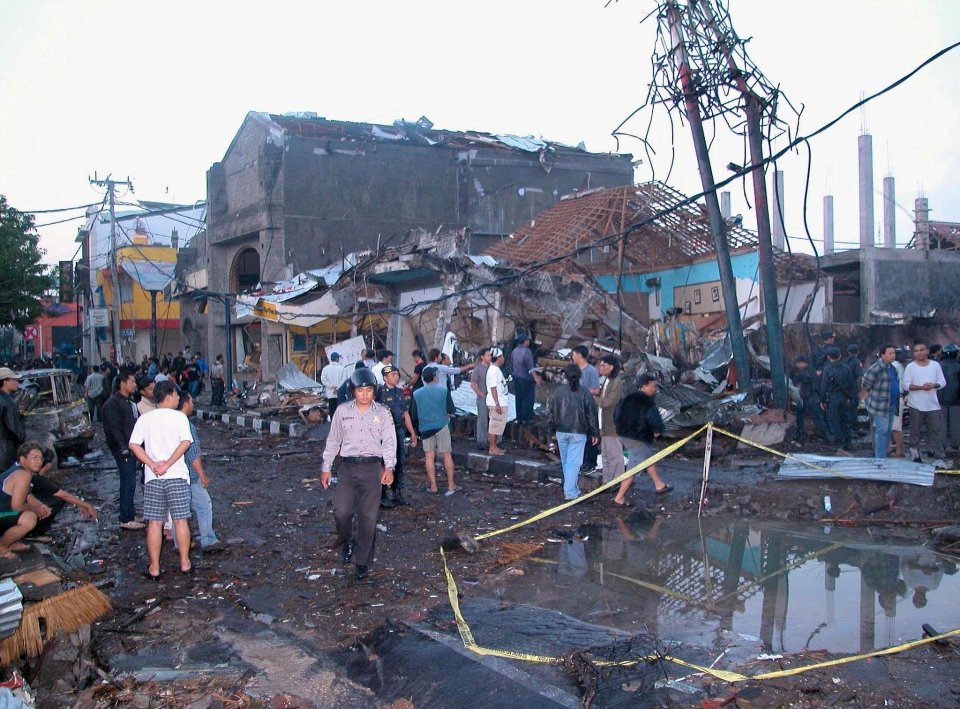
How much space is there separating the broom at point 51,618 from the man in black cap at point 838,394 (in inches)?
395

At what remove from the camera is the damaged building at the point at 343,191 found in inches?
1131

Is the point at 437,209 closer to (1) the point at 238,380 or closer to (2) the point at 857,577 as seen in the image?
(1) the point at 238,380

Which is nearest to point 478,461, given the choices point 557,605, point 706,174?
point 706,174

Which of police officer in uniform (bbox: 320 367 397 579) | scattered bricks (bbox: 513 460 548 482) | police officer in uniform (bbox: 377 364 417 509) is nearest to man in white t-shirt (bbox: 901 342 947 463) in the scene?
scattered bricks (bbox: 513 460 548 482)

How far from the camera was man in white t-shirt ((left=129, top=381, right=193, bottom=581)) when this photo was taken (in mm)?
6586

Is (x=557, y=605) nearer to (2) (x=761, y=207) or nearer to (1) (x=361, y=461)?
(1) (x=361, y=461)

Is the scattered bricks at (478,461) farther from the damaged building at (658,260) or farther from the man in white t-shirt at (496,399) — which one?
the damaged building at (658,260)

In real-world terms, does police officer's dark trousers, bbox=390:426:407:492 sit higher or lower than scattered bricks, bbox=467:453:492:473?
higher

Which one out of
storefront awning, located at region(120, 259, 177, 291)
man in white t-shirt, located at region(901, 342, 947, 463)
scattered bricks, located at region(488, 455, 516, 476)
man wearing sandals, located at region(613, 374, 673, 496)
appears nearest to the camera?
man wearing sandals, located at region(613, 374, 673, 496)

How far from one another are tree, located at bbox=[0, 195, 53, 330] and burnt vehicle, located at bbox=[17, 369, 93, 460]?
1447 cm

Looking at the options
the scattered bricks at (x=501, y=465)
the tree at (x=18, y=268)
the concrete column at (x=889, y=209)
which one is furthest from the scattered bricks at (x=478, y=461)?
the concrete column at (x=889, y=209)

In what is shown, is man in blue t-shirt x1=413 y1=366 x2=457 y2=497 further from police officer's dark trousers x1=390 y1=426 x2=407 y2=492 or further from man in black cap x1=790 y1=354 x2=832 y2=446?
man in black cap x1=790 y1=354 x2=832 y2=446

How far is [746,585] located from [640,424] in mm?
3003

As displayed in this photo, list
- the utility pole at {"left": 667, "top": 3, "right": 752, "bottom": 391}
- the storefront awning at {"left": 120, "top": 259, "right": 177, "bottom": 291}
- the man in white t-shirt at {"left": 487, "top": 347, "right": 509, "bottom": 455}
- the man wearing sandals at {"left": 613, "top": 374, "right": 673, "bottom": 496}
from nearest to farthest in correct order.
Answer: the man wearing sandals at {"left": 613, "top": 374, "right": 673, "bottom": 496}, the utility pole at {"left": 667, "top": 3, "right": 752, "bottom": 391}, the man in white t-shirt at {"left": 487, "top": 347, "right": 509, "bottom": 455}, the storefront awning at {"left": 120, "top": 259, "right": 177, "bottom": 291}
